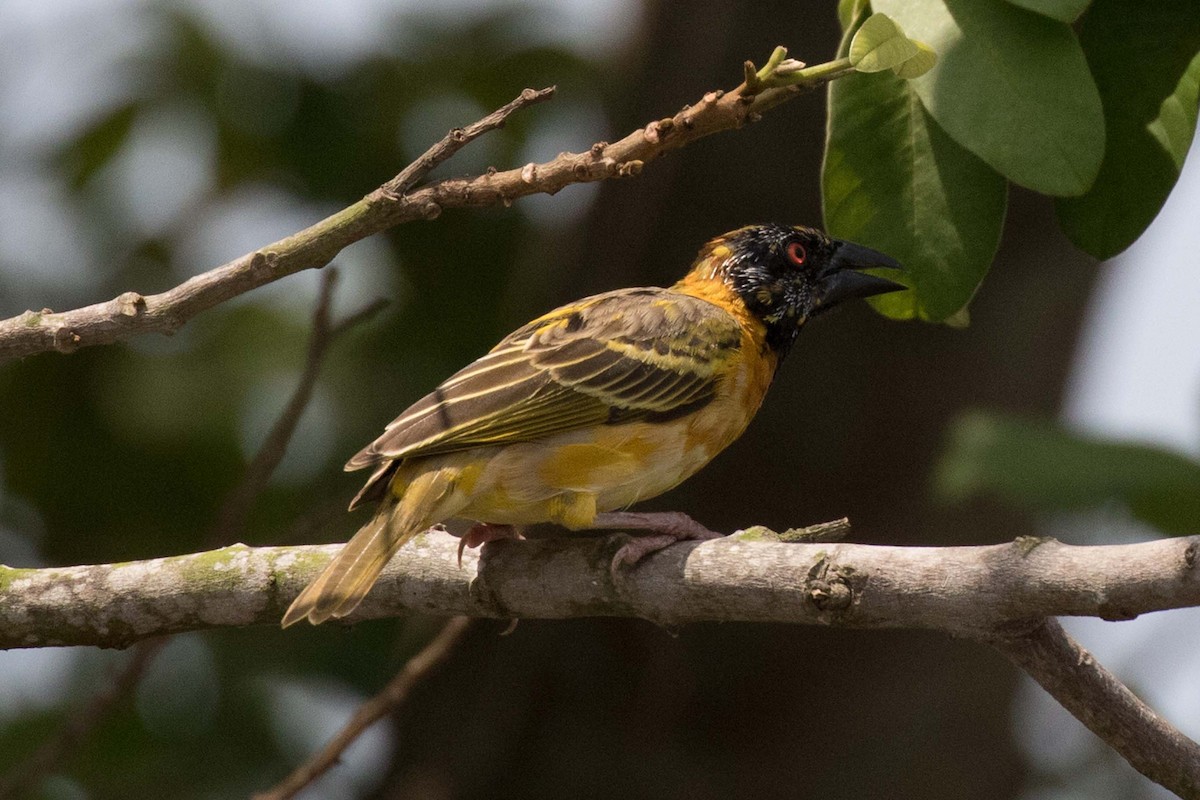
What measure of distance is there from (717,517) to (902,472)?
2.62ft

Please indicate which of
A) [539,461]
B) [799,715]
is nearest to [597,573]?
[539,461]

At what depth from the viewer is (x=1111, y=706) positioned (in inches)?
102

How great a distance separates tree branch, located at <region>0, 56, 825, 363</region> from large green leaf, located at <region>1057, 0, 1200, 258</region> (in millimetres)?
610

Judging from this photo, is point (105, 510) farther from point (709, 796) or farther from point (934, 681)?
point (934, 681)

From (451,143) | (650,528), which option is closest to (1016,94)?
(451,143)

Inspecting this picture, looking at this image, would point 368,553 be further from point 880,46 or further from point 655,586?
point 880,46

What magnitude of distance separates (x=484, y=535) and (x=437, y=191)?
3.46 feet

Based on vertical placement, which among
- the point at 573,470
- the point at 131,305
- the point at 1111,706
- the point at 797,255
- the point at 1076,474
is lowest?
the point at 1076,474

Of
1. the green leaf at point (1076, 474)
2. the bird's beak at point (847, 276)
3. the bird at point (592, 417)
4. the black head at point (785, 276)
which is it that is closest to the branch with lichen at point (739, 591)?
the bird at point (592, 417)

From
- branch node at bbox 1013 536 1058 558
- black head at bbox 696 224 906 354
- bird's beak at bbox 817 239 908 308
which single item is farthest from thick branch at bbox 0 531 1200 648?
black head at bbox 696 224 906 354

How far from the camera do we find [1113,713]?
8.52ft

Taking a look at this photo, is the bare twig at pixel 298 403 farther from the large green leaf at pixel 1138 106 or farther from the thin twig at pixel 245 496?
the large green leaf at pixel 1138 106

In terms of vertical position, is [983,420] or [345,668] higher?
[983,420]

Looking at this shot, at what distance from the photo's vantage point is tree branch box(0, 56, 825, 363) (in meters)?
2.61
